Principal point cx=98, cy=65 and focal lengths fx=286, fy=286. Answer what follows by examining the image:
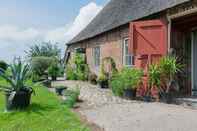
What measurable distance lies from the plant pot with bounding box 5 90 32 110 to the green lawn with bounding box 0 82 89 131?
23cm

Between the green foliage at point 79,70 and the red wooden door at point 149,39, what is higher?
the red wooden door at point 149,39

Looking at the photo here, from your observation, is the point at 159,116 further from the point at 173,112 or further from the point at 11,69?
the point at 11,69

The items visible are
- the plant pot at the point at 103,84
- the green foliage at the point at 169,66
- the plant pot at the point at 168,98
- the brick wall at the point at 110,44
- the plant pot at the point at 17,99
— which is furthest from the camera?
the plant pot at the point at 103,84

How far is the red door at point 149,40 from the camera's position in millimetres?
10125

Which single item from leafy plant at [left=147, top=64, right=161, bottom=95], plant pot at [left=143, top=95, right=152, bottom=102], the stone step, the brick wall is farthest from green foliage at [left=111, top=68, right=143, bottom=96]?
the brick wall

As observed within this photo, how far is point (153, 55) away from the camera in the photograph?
34.1 feet

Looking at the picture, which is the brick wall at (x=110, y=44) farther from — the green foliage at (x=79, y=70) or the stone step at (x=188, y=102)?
the stone step at (x=188, y=102)

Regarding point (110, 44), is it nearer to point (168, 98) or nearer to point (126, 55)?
point (126, 55)

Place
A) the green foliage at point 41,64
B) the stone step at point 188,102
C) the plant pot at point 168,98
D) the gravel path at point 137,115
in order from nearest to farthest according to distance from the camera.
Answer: the gravel path at point 137,115, the stone step at point 188,102, the plant pot at point 168,98, the green foliage at point 41,64

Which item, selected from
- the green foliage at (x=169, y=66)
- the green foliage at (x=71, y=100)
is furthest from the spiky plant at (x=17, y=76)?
the green foliage at (x=169, y=66)

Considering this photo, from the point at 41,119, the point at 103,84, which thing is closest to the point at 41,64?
the point at 103,84

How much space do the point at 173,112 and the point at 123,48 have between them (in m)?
6.22

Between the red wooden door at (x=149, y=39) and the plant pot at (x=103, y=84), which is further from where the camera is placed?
the plant pot at (x=103, y=84)

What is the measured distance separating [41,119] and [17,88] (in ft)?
5.61
